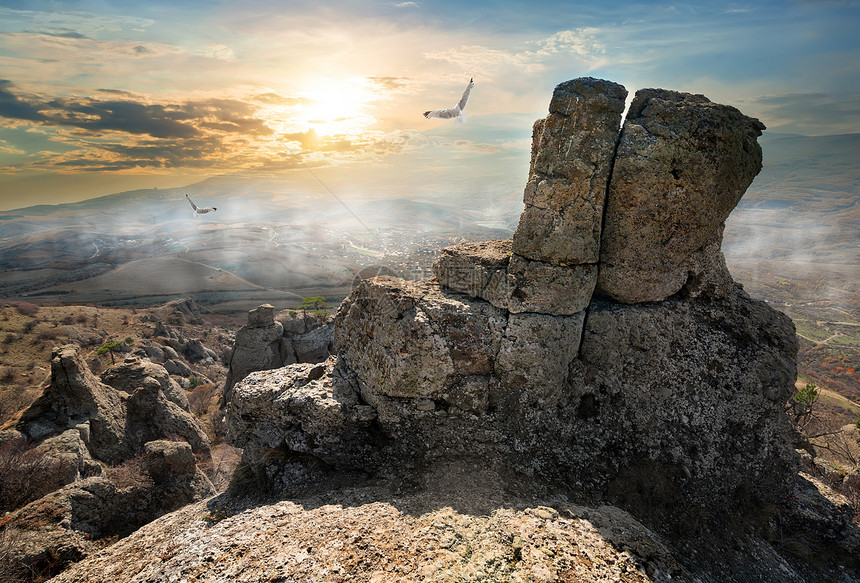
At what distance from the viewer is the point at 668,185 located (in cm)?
1049

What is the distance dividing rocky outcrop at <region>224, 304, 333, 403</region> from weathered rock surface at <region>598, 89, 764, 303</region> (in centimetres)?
3003

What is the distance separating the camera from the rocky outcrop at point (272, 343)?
33.1m

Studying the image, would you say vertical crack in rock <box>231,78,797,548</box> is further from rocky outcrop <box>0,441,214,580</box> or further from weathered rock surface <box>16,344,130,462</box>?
weathered rock surface <box>16,344,130,462</box>

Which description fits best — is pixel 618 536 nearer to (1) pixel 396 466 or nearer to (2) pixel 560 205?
(1) pixel 396 466

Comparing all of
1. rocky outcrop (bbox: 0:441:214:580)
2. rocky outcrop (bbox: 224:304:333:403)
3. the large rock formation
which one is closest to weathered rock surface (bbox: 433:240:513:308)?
the large rock formation

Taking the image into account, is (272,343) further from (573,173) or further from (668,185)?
(668,185)

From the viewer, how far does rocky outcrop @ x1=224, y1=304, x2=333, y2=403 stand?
33094 mm

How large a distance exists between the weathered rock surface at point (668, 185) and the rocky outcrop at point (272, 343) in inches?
1182

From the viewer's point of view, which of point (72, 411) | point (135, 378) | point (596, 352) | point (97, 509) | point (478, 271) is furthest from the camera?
point (135, 378)

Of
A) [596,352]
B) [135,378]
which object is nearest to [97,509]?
[135,378]

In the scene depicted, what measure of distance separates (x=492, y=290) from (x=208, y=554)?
924 centimetres

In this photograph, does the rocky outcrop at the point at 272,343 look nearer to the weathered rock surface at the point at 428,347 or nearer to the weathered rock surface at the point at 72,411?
the weathered rock surface at the point at 72,411

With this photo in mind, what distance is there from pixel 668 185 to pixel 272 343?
32.4m

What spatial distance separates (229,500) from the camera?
11742mm
